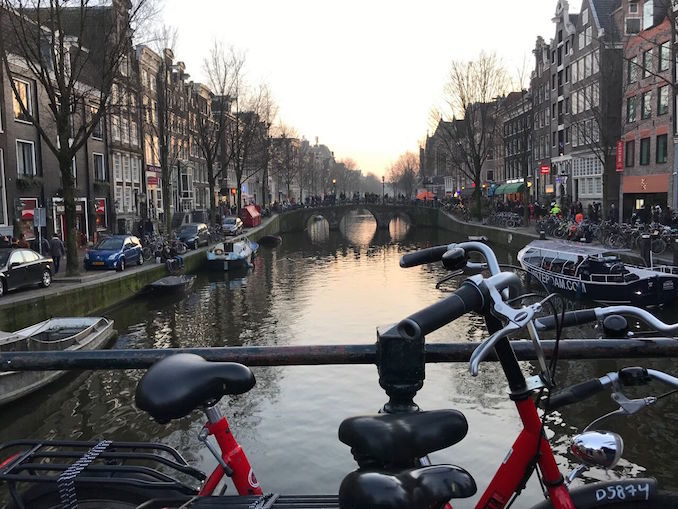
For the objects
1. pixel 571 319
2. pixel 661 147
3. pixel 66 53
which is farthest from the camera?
pixel 661 147

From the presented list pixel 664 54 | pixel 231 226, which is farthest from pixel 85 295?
pixel 664 54

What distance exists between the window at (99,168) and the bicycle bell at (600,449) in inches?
1498

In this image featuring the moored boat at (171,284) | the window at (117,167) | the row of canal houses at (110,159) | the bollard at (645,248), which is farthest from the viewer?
the window at (117,167)

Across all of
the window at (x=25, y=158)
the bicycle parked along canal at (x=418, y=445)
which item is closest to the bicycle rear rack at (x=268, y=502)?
the bicycle parked along canal at (x=418, y=445)

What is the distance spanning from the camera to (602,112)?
32531 millimetres

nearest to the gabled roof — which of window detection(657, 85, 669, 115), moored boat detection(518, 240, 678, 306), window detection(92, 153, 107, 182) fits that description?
window detection(657, 85, 669, 115)

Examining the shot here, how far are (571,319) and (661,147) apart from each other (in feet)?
117

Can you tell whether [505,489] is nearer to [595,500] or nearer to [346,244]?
[595,500]

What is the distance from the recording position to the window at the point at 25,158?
91.9 feet

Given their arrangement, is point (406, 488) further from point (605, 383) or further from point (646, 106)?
point (646, 106)

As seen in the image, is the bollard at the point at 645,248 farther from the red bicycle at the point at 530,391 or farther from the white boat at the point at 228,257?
the red bicycle at the point at 530,391

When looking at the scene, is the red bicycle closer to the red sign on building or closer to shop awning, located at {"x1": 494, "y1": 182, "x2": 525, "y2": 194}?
the red sign on building

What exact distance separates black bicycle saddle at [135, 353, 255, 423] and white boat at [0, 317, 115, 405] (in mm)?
7422

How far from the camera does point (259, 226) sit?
52375 millimetres
